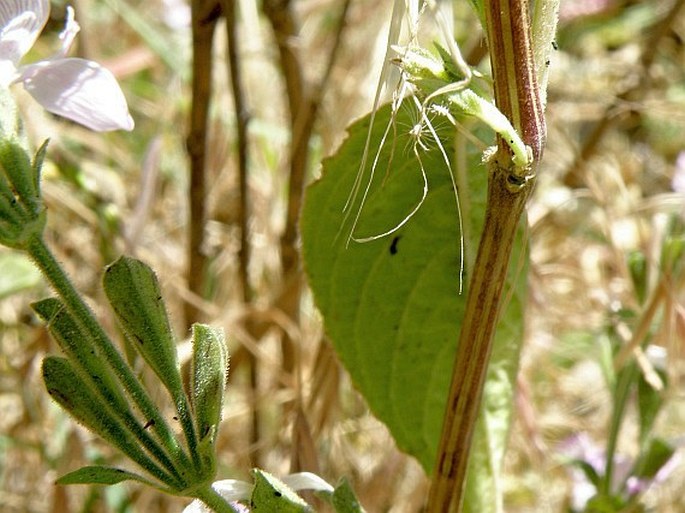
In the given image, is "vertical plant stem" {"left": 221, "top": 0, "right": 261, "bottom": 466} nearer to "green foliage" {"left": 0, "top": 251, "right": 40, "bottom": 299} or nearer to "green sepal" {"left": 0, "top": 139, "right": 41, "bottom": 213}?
"green foliage" {"left": 0, "top": 251, "right": 40, "bottom": 299}

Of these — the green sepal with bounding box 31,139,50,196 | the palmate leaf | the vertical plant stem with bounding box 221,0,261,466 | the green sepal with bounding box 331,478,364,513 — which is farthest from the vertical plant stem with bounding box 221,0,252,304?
the green sepal with bounding box 331,478,364,513

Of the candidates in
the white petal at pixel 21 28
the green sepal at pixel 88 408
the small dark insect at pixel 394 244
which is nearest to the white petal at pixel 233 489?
the green sepal at pixel 88 408

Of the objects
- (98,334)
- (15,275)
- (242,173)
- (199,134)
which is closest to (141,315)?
(98,334)

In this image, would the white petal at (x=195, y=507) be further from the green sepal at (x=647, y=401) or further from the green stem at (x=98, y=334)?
the green sepal at (x=647, y=401)

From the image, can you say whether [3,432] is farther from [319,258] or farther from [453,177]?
[453,177]

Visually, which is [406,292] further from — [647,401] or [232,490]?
[647,401]
